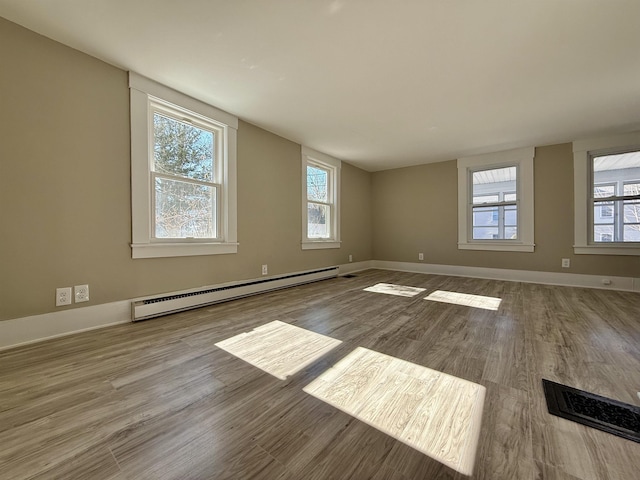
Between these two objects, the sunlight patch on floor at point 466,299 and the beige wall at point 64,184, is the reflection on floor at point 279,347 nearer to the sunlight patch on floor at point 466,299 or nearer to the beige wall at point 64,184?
the beige wall at point 64,184

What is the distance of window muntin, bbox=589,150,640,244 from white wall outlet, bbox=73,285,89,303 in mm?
6388

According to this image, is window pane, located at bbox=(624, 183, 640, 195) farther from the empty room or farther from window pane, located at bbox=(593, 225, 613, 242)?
window pane, located at bbox=(593, 225, 613, 242)

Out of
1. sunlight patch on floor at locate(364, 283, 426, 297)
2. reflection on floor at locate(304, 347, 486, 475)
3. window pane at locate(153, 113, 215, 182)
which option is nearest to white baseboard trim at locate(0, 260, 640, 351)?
window pane at locate(153, 113, 215, 182)

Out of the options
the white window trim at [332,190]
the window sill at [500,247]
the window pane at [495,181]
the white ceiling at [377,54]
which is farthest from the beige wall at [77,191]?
the window pane at [495,181]

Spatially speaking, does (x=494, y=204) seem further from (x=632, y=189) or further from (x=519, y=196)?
(x=632, y=189)

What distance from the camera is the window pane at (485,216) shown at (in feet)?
16.3

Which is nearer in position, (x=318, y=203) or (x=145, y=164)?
(x=145, y=164)

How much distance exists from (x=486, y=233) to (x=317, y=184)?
3245mm

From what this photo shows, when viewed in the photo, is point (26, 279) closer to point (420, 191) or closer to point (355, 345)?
point (355, 345)

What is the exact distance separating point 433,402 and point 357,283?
3.14 meters

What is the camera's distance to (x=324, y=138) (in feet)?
13.8

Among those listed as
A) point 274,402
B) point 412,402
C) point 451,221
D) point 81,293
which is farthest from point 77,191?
point 451,221

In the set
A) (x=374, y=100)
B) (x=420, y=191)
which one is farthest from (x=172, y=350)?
(x=420, y=191)

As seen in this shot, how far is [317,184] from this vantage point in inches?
195
